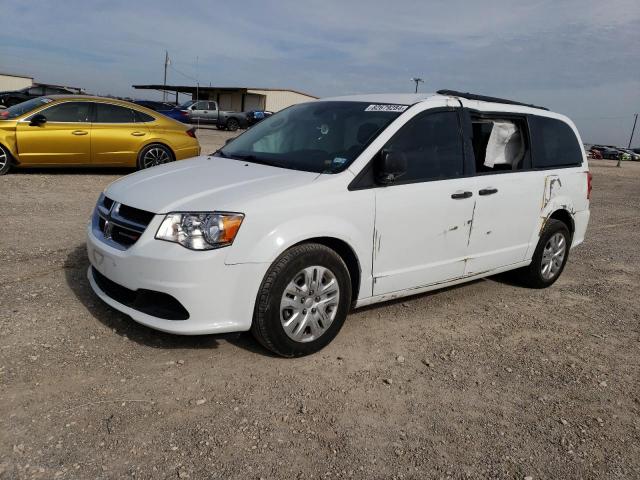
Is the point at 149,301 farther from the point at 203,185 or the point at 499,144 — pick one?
the point at 499,144

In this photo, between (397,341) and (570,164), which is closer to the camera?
(397,341)

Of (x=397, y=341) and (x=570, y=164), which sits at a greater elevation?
(x=570, y=164)

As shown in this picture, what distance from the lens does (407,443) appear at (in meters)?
2.80

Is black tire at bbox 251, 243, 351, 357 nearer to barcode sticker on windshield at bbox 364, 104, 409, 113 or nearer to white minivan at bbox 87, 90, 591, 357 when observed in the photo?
white minivan at bbox 87, 90, 591, 357

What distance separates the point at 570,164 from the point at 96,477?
5033mm

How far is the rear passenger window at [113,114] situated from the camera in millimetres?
10117

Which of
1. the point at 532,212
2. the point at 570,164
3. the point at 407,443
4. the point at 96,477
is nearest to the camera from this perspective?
the point at 96,477

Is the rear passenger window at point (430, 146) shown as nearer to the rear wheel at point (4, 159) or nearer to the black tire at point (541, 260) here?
the black tire at point (541, 260)

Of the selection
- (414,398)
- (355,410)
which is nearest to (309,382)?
(355,410)

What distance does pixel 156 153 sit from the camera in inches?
423

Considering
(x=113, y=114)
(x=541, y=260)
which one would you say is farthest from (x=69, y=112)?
(x=541, y=260)

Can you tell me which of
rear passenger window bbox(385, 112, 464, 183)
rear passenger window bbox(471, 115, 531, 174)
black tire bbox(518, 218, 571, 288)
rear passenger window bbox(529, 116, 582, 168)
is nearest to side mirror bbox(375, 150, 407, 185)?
rear passenger window bbox(385, 112, 464, 183)

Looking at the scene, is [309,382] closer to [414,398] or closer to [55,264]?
[414,398]

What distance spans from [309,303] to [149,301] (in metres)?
1.01
